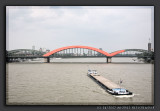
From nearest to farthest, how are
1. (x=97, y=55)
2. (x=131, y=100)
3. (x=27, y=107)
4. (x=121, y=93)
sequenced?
(x=27, y=107)
(x=131, y=100)
(x=121, y=93)
(x=97, y=55)

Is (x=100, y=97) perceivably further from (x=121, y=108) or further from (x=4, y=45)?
(x=4, y=45)

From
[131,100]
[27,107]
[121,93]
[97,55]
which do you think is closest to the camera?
[27,107]

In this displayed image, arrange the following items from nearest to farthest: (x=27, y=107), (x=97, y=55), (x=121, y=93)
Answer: (x=27, y=107)
(x=121, y=93)
(x=97, y=55)

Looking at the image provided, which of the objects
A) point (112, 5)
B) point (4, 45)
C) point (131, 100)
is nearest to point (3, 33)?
point (4, 45)

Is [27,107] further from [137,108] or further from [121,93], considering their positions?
[121,93]

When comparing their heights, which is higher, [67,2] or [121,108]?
[67,2]

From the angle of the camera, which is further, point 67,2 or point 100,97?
point 100,97

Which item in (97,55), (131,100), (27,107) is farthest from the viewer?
(97,55)

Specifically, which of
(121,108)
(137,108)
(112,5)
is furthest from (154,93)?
(112,5)

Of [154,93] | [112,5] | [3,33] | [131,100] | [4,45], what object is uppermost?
[112,5]
